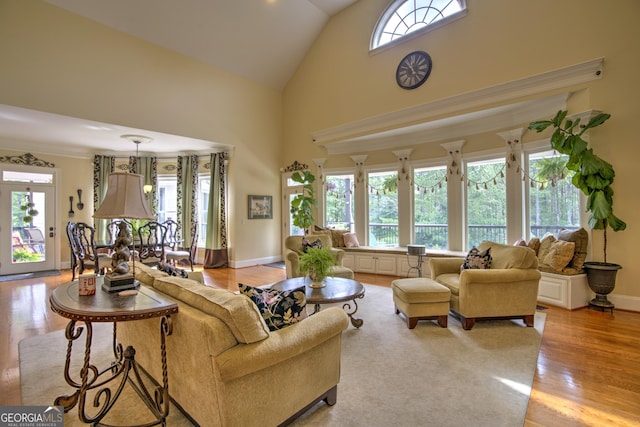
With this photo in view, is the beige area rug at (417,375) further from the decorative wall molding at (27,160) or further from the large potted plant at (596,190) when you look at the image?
the decorative wall molding at (27,160)

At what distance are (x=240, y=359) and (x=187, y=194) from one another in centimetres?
707

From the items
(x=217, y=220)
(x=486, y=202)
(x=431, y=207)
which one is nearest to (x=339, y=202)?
(x=431, y=207)

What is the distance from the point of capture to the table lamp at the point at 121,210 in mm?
2081

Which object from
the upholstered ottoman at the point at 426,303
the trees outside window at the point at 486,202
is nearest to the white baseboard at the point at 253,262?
the trees outside window at the point at 486,202

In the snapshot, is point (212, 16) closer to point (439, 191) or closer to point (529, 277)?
point (439, 191)

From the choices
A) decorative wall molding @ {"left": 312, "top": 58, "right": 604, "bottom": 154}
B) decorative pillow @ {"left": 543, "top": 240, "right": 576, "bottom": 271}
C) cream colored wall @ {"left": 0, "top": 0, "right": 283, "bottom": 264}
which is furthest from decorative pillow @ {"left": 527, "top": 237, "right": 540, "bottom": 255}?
cream colored wall @ {"left": 0, "top": 0, "right": 283, "bottom": 264}

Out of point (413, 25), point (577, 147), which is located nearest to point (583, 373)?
point (577, 147)

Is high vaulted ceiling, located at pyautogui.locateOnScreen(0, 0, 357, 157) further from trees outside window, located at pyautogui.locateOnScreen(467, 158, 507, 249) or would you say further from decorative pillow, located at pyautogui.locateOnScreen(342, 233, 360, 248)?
trees outside window, located at pyautogui.locateOnScreen(467, 158, 507, 249)

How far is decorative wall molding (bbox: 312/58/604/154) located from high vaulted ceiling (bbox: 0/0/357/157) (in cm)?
219

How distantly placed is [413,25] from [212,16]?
383cm

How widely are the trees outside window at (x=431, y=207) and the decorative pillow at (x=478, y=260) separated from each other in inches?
82.3

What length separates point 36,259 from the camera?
268 inches

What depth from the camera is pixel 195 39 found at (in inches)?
235

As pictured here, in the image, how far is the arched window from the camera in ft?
17.7
